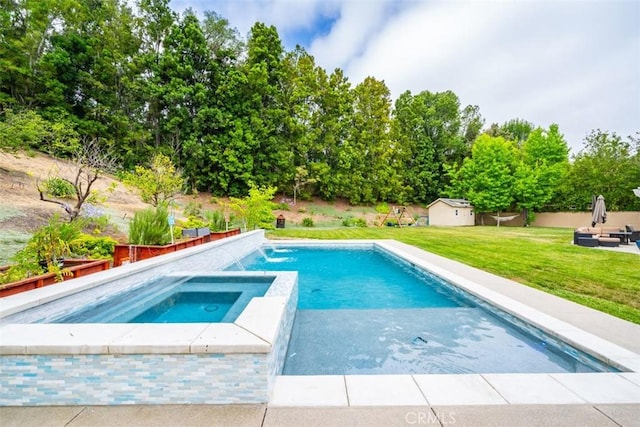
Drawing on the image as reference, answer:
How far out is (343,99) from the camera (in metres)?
25.8

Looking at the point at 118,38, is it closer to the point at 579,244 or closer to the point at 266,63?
the point at 266,63

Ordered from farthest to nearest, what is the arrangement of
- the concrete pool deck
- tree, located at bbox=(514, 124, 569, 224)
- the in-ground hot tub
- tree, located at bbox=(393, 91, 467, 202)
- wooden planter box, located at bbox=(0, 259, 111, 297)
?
tree, located at bbox=(393, 91, 467, 202) < tree, located at bbox=(514, 124, 569, 224) < wooden planter box, located at bbox=(0, 259, 111, 297) < the in-ground hot tub < the concrete pool deck

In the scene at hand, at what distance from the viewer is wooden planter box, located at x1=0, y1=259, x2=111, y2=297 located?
3.29m

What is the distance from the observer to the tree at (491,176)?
73.2ft

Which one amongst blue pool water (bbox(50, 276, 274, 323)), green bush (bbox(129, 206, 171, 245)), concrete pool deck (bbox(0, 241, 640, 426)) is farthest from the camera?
green bush (bbox(129, 206, 171, 245))

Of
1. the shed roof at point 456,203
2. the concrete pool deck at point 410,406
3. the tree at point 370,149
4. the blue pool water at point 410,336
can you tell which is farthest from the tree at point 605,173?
the concrete pool deck at point 410,406

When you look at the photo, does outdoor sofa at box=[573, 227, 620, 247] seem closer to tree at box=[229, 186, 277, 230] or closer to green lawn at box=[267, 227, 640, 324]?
green lawn at box=[267, 227, 640, 324]

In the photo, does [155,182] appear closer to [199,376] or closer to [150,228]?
[150,228]

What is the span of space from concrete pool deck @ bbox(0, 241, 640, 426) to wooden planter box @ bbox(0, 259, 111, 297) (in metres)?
2.03

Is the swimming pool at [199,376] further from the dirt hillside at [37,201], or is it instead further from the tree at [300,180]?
the tree at [300,180]

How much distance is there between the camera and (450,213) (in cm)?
2311

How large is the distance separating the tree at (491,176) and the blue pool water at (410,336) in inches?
807

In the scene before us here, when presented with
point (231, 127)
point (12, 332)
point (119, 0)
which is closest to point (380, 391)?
point (12, 332)

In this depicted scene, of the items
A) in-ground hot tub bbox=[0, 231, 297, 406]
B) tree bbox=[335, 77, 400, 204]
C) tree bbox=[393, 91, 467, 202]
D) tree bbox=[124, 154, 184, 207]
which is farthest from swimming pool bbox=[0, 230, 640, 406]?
tree bbox=[393, 91, 467, 202]
